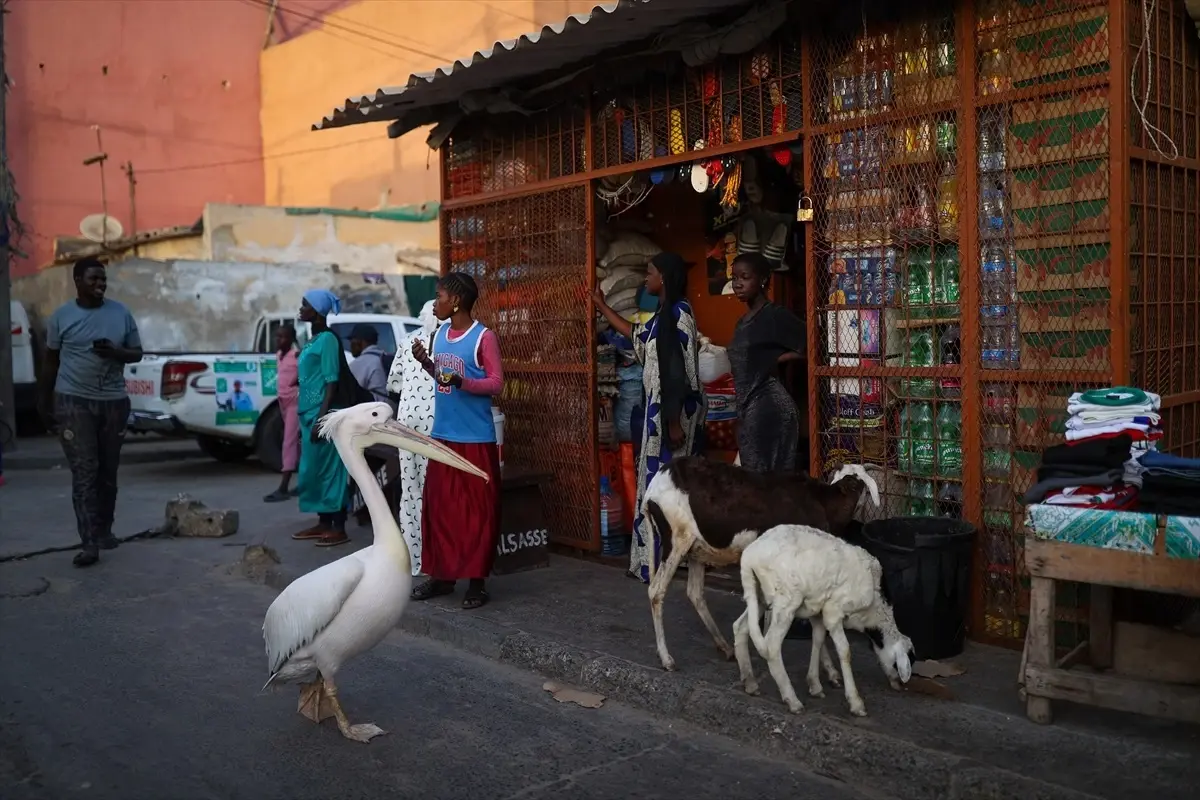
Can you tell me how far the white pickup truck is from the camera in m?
12.4

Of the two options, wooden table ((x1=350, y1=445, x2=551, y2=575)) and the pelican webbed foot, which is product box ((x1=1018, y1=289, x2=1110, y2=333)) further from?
the pelican webbed foot

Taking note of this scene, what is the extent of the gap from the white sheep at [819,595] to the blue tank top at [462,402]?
2208mm

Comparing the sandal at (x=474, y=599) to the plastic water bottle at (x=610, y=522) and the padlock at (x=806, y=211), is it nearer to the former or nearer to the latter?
the plastic water bottle at (x=610, y=522)

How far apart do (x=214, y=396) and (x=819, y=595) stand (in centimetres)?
997

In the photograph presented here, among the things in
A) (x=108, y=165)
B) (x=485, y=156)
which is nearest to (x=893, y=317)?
(x=485, y=156)

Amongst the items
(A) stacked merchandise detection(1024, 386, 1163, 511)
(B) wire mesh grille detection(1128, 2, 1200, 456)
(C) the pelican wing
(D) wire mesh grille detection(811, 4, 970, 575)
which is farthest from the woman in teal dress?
(B) wire mesh grille detection(1128, 2, 1200, 456)

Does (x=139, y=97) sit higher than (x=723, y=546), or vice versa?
(x=139, y=97)

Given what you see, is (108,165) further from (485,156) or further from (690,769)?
(690,769)

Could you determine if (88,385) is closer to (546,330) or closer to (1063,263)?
(546,330)

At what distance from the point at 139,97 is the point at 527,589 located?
80.3 ft

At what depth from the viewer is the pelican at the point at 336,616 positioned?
4316 mm

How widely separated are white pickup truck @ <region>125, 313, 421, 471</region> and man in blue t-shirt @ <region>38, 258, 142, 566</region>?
4281 mm

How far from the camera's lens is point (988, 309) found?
5.00m

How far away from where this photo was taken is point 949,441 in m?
5.16
